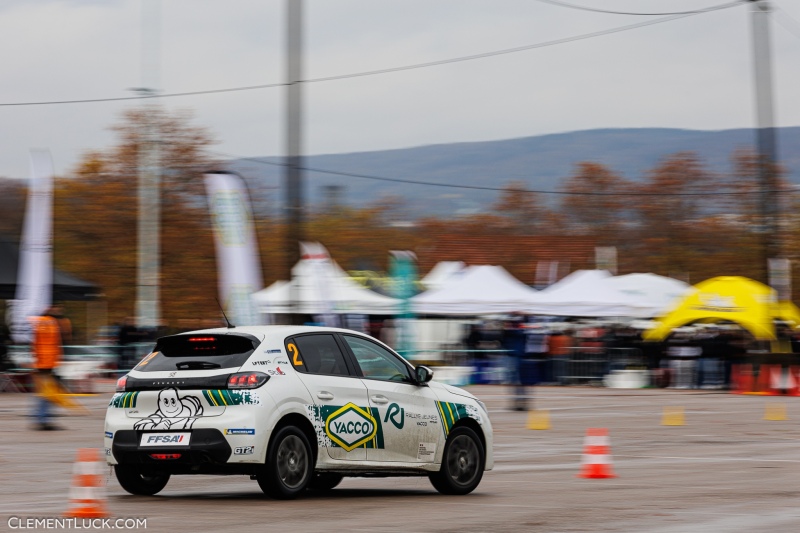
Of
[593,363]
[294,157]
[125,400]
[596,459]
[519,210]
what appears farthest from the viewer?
[519,210]

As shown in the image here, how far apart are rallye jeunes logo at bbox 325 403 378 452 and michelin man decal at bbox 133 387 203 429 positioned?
1169mm

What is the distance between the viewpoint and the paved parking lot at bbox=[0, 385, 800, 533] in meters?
10.0

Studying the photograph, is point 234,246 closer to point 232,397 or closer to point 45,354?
point 45,354

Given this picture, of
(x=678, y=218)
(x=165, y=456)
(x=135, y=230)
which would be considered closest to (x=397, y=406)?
(x=165, y=456)

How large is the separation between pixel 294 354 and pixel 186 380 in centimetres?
98

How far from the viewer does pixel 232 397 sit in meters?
10.9

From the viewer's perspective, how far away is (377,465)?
11820 millimetres

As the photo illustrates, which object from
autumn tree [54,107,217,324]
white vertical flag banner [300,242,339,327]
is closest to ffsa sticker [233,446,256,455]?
white vertical flag banner [300,242,339,327]

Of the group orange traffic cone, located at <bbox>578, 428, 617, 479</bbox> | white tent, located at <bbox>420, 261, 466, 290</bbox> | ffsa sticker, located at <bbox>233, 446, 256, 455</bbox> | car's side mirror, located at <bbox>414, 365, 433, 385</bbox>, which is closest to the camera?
ffsa sticker, located at <bbox>233, 446, 256, 455</bbox>

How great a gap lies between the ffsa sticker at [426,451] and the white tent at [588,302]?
95.5 feet

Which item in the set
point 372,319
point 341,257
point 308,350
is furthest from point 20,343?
point 341,257

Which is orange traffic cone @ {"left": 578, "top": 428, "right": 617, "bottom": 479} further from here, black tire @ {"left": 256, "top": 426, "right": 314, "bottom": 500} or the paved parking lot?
black tire @ {"left": 256, "top": 426, "right": 314, "bottom": 500}

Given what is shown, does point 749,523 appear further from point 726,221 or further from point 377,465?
point 726,221

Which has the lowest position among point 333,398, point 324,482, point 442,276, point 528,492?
point 528,492
